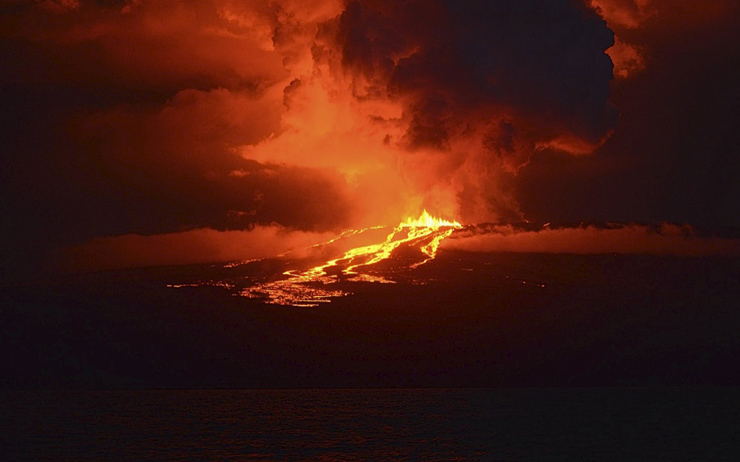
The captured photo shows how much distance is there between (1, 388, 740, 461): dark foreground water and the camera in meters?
63.2

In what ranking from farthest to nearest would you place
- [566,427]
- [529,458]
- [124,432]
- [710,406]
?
[710,406] → [566,427] → [124,432] → [529,458]

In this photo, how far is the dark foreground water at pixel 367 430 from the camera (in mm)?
63219

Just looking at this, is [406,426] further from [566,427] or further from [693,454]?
[693,454]

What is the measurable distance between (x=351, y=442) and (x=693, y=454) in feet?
75.7

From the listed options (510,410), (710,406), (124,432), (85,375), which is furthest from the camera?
(85,375)

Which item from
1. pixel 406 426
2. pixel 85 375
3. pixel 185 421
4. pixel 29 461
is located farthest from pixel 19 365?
pixel 29 461

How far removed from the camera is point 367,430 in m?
81.4

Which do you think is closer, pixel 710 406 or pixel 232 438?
pixel 232 438

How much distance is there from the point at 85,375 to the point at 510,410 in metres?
108

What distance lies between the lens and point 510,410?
10931cm

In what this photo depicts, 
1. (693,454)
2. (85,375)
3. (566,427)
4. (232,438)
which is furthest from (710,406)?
(85,375)

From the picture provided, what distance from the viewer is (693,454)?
2530 inches

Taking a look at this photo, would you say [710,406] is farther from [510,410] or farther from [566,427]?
[566,427]

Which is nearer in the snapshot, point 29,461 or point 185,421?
point 29,461
